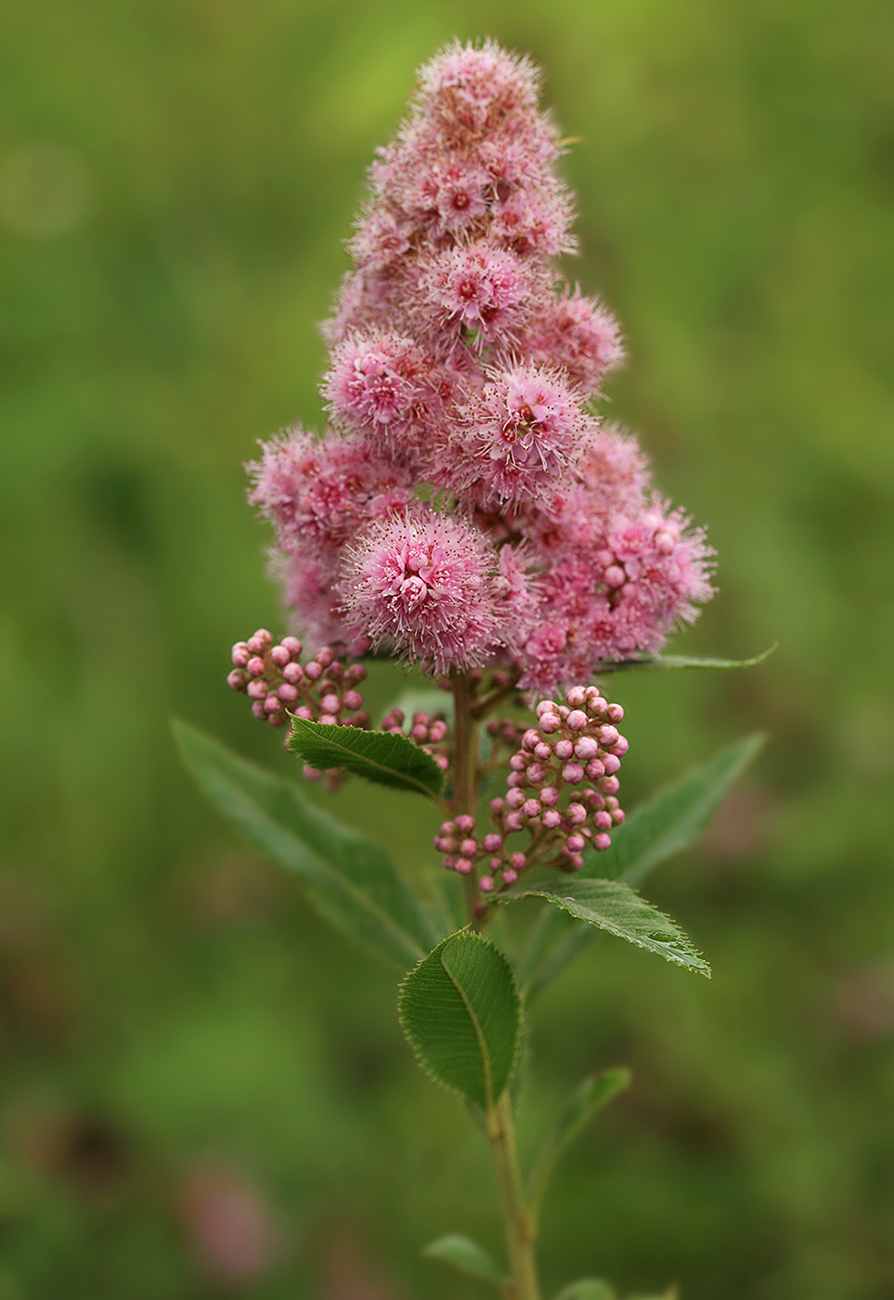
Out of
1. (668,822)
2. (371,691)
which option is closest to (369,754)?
(668,822)

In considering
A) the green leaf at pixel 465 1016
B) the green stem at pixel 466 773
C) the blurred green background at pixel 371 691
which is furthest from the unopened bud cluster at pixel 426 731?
the blurred green background at pixel 371 691

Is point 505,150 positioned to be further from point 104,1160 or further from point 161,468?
point 104,1160

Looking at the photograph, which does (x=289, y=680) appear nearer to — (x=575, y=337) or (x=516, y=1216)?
(x=575, y=337)

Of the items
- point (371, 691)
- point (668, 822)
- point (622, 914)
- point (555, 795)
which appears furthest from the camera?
point (371, 691)

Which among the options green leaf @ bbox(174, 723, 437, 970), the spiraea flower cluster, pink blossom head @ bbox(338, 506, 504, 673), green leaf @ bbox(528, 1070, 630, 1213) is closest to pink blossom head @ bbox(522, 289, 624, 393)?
the spiraea flower cluster

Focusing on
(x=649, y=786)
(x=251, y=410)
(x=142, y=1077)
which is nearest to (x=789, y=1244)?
(x=649, y=786)

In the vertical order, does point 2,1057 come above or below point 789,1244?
above

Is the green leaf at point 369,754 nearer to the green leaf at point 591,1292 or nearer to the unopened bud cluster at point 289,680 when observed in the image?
the unopened bud cluster at point 289,680
